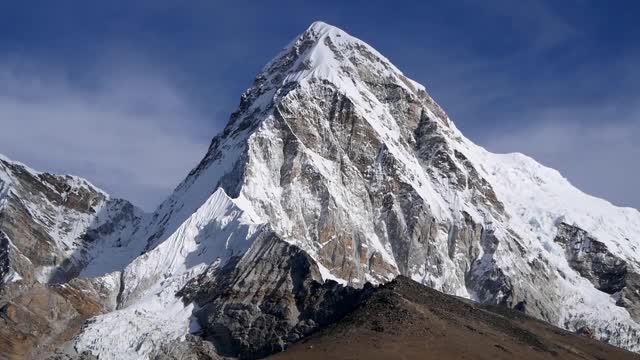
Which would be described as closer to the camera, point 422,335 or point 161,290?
point 422,335

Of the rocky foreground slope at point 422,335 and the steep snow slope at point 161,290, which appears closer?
the rocky foreground slope at point 422,335

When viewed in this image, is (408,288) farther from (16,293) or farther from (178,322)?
(16,293)

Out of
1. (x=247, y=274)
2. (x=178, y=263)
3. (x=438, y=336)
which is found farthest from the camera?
(x=178, y=263)

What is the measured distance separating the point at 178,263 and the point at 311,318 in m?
33.0

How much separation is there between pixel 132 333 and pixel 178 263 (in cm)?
2492

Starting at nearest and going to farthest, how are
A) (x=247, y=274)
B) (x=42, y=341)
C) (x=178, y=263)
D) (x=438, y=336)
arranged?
(x=438, y=336) → (x=42, y=341) → (x=247, y=274) → (x=178, y=263)

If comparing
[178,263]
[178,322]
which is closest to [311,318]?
[178,322]

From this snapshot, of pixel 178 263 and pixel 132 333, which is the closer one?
pixel 132 333

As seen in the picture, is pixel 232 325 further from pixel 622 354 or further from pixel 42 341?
pixel 622 354

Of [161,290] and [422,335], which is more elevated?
[161,290]

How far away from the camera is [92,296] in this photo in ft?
616

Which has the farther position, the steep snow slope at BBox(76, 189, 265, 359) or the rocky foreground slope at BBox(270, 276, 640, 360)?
the steep snow slope at BBox(76, 189, 265, 359)

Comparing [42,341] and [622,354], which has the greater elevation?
[622,354]

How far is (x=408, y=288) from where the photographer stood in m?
172
